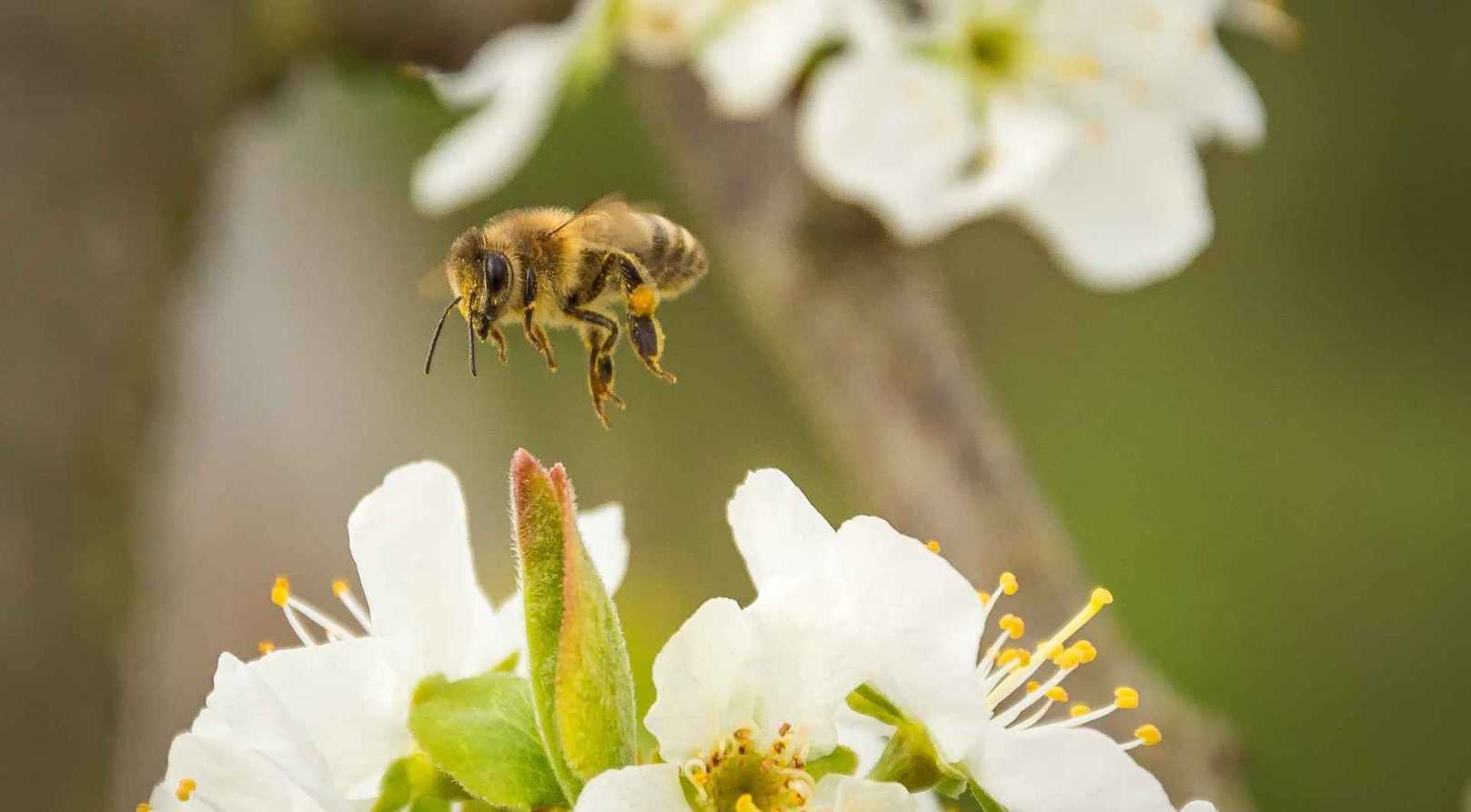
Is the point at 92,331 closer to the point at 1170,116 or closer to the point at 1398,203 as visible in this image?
the point at 1170,116

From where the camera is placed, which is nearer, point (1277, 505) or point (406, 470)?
point (406, 470)

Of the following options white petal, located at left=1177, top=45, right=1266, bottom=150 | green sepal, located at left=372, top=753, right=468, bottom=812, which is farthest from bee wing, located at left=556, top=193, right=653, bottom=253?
white petal, located at left=1177, top=45, right=1266, bottom=150

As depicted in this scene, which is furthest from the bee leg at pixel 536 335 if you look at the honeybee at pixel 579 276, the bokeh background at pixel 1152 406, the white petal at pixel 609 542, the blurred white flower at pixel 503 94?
the bokeh background at pixel 1152 406

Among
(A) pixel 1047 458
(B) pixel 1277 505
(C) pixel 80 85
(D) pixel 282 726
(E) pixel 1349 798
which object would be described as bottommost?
(E) pixel 1349 798

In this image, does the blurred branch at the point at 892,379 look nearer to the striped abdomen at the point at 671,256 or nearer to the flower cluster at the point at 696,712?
the striped abdomen at the point at 671,256

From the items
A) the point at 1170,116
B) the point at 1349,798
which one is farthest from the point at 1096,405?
the point at 1170,116

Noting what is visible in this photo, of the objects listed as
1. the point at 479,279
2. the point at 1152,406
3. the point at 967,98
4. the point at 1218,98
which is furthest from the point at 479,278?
the point at 1152,406

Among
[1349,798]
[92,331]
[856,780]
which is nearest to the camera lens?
[856,780]
